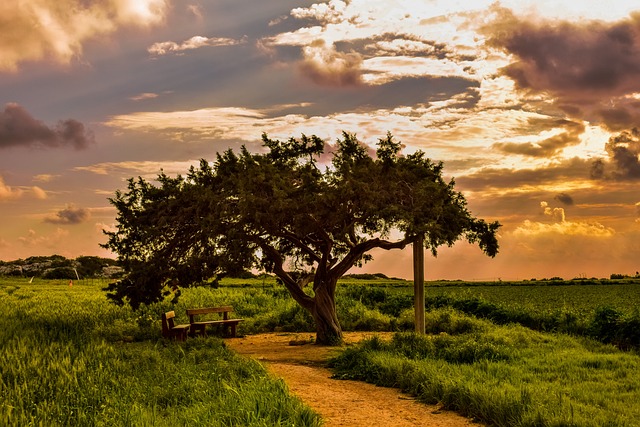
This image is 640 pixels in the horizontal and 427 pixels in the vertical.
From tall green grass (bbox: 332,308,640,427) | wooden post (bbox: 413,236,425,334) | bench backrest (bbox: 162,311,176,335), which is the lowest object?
tall green grass (bbox: 332,308,640,427)

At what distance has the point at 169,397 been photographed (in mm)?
11141

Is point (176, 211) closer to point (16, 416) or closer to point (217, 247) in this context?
point (217, 247)

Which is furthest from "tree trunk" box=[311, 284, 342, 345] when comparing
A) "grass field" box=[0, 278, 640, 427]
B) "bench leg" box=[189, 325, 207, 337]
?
"bench leg" box=[189, 325, 207, 337]

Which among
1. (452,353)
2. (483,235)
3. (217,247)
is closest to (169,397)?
(452,353)

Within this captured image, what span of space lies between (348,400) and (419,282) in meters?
8.37

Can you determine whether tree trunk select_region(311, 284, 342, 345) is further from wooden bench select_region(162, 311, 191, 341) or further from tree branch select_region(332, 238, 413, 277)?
wooden bench select_region(162, 311, 191, 341)

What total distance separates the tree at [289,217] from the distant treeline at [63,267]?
253ft

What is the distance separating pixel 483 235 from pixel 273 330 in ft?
33.9

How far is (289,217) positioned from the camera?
19.6 metres

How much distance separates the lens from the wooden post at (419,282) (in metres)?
19.9

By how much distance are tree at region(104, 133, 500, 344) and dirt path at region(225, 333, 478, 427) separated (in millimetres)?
3878

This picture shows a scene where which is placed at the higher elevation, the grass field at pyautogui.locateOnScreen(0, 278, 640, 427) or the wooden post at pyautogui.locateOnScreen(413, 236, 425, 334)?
the wooden post at pyautogui.locateOnScreen(413, 236, 425, 334)

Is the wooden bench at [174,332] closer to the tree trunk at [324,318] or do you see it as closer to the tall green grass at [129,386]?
the tall green grass at [129,386]

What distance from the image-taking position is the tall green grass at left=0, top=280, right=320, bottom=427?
30.5ft
